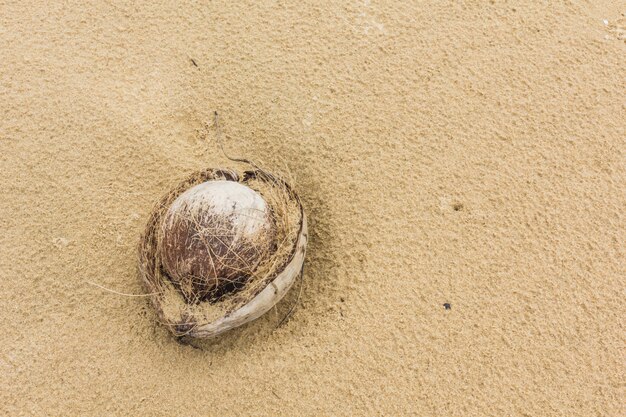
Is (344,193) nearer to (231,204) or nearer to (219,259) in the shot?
(231,204)

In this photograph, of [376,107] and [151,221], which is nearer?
[151,221]

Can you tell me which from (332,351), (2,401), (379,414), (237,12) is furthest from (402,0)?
(2,401)

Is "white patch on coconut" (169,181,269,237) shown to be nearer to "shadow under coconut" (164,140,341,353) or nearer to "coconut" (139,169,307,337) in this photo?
"coconut" (139,169,307,337)

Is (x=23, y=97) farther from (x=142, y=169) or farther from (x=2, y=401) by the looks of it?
(x=2, y=401)

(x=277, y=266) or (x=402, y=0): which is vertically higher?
(x=402, y=0)

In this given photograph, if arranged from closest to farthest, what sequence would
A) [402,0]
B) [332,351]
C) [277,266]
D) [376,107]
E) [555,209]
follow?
1. [277,266]
2. [332,351]
3. [555,209]
4. [376,107]
5. [402,0]

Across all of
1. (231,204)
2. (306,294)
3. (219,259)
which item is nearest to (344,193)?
(306,294)

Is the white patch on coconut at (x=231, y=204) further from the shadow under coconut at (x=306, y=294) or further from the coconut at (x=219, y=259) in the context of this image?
the shadow under coconut at (x=306, y=294)
